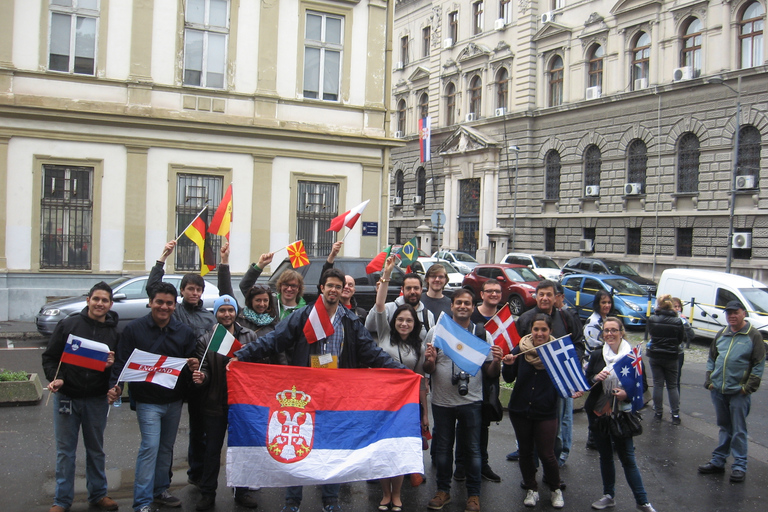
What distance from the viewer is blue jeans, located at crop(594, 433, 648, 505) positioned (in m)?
5.82

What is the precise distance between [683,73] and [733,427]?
1079 inches

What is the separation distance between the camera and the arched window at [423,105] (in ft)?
162

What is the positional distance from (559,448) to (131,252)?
13.6 meters

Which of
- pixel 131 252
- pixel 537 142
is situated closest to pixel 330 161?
pixel 131 252

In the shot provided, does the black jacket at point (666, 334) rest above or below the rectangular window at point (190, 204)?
below

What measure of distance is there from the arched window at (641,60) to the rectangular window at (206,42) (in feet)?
72.3

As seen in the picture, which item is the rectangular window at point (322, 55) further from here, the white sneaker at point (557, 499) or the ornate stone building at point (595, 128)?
the white sneaker at point (557, 499)

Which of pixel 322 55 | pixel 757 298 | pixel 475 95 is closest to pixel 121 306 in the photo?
pixel 322 55

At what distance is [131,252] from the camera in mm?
17625

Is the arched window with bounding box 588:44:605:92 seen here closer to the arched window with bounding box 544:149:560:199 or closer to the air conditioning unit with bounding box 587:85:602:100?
the air conditioning unit with bounding box 587:85:602:100

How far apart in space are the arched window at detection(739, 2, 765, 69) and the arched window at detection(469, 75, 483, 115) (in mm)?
17444

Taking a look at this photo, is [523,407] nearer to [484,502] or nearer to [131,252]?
[484,502]

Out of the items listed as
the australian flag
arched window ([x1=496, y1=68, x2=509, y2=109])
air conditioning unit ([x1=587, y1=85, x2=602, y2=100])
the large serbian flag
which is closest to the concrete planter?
the large serbian flag

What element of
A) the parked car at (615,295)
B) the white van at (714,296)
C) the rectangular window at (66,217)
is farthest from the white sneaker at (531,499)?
the rectangular window at (66,217)
